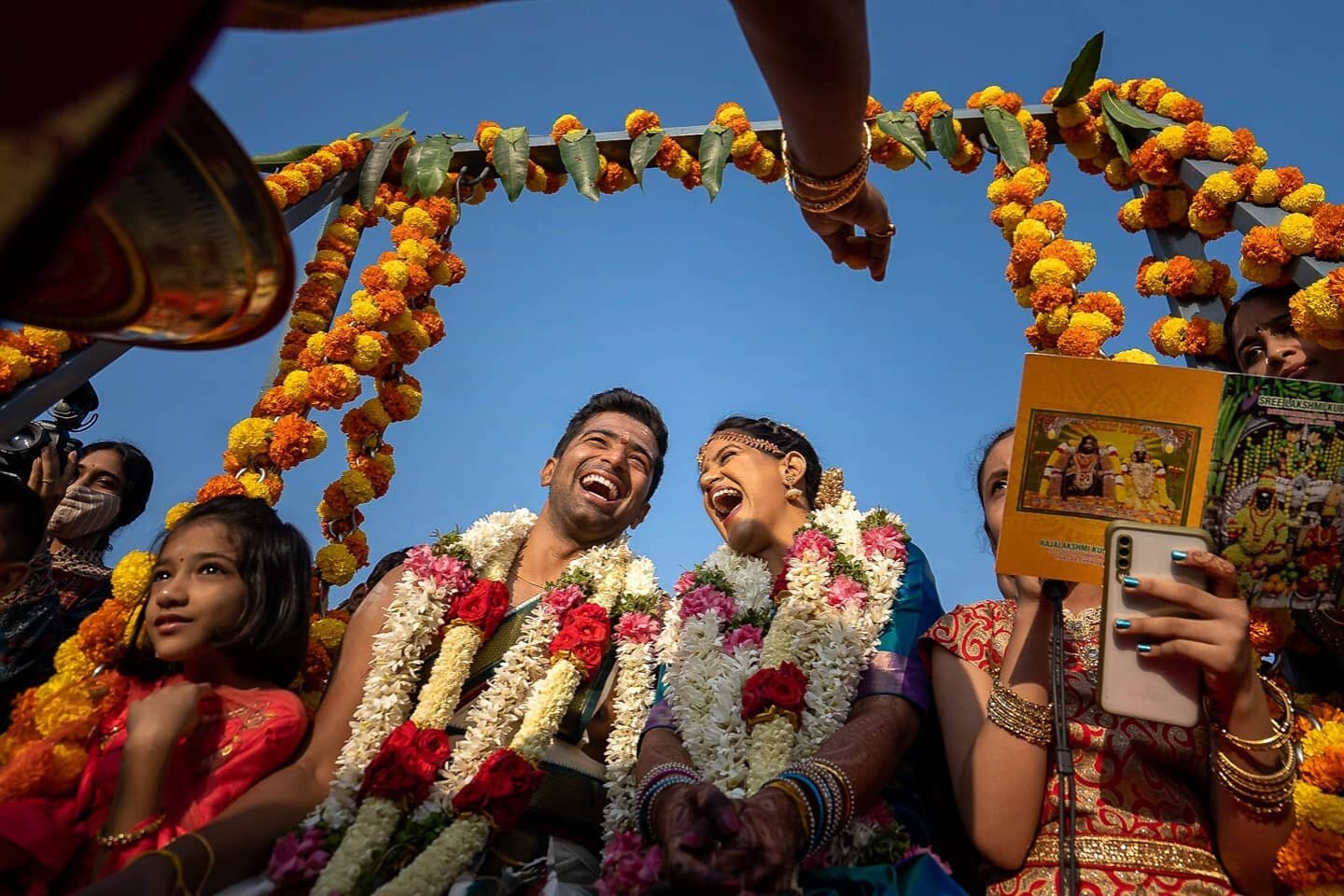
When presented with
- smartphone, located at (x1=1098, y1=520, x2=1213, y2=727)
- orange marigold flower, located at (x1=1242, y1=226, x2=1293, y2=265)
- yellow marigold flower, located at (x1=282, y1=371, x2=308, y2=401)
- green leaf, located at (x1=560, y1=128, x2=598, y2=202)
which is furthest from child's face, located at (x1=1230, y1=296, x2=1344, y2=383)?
yellow marigold flower, located at (x1=282, y1=371, x2=308, y2=401)

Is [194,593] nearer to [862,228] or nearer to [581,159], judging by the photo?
[862,228]

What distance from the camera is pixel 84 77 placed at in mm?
506

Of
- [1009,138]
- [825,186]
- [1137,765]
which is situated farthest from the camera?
[1009,138]

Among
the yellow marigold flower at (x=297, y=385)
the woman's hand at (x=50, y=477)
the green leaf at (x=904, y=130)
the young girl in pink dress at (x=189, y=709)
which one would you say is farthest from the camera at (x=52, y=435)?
the green leaf at (x=904, y=130)

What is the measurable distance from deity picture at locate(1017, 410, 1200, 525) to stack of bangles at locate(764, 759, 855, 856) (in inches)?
35.6

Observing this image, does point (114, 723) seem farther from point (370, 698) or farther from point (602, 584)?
point (602, 584)

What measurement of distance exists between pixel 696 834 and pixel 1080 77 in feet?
15.3

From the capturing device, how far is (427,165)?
5.70 metres

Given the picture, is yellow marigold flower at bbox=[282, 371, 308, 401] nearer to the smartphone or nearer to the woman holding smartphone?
the woman holding smartphone

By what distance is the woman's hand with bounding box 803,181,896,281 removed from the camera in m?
2.01

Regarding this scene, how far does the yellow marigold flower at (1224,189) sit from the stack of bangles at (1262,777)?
8.64 ft

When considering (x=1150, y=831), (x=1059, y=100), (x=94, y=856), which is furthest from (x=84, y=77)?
(x=1059, y=100)

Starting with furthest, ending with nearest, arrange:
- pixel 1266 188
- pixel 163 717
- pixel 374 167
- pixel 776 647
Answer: pixel 374 167
pixel 1266 188
pixel 776 647
pixel 163 717

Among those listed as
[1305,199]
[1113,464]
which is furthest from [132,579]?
[1305,199]
